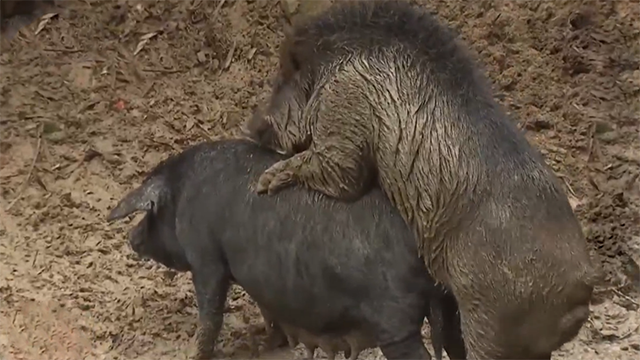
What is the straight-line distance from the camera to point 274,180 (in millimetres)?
2389

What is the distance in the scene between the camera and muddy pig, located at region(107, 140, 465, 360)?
2227 millimetres

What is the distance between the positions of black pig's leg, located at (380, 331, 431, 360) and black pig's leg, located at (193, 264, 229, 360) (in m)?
0.60

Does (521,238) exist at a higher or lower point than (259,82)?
higher

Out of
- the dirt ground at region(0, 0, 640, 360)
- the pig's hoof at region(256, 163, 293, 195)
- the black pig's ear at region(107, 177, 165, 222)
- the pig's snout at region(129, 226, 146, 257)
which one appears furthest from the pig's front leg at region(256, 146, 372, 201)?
the dirt ground at region(0, 0, 640, 360)

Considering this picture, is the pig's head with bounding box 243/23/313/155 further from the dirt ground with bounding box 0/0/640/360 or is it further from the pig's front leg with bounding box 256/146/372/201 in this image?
the dirt ground with bounding box 0/0/640/360

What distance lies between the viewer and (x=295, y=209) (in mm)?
2367

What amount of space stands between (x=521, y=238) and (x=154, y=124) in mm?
2271

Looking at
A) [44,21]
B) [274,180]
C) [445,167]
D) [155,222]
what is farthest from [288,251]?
[44,21]

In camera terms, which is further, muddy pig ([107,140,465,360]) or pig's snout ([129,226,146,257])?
pig's snout ([129,226,146,257])

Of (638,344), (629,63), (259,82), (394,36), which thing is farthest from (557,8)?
(394,36)

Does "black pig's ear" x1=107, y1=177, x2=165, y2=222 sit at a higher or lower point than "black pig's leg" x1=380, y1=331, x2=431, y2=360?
lower

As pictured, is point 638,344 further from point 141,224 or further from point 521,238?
point 141,224

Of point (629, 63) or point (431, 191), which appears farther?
point (629, 63)

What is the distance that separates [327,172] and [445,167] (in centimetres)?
30
